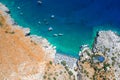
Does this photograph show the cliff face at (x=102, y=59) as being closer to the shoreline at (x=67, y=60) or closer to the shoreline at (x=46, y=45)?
the shoreline at (x=67, y=60)

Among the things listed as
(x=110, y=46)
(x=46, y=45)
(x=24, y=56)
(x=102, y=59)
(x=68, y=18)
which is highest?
(x=68, y=18)

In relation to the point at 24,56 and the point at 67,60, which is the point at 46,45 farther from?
the point at 24,56

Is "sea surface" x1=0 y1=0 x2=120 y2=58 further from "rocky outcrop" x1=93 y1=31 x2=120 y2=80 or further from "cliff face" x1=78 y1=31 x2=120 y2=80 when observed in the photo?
"cliff face" x1=78 y1=31 x2=120 y2=80

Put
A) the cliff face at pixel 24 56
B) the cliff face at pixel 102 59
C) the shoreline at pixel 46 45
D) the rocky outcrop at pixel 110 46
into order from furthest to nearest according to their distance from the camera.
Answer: the shoreline at pixel 46 45 → the rocky outcrop at pixel 110 46 → the cliff face at pixel 102 59 → the cliff face at pixel 24 56

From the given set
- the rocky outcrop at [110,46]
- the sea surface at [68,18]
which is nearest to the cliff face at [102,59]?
the rocky outcrop at [110,46]

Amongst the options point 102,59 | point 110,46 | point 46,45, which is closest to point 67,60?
point 46,45

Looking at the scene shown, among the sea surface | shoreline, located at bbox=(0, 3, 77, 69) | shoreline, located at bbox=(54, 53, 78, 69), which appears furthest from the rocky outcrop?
shoreline, located at bbox=(0, 3, 77, 69)
